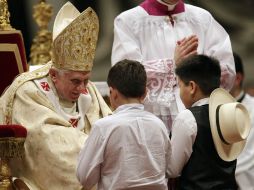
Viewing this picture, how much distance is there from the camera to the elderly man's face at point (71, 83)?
5.39 metres

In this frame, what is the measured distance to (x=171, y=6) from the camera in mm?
6215

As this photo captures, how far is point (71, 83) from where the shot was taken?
5.39 metres

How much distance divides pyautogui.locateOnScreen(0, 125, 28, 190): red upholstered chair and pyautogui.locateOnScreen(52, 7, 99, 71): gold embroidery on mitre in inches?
22.2

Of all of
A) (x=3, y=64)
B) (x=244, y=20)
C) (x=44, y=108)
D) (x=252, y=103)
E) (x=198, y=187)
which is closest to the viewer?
(x=198, y=187)

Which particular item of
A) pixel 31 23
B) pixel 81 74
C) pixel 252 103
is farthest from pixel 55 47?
pixel 31 23

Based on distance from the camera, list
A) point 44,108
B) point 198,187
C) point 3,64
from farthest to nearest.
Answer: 1. point 3,64
2. point 44,108
3. point 198,187

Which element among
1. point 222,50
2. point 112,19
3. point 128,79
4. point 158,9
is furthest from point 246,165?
point 112,19

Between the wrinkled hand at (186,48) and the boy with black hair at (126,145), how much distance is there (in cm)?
111

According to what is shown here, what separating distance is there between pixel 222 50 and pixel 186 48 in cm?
46

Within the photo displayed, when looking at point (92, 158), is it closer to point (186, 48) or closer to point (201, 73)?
point (201, 73)

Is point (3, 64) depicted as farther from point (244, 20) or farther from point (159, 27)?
point (244, 20)

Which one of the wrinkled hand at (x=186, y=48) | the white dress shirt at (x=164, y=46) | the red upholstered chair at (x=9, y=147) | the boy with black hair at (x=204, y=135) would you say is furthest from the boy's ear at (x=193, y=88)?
the red upholstered chair at (x=9, y=147)

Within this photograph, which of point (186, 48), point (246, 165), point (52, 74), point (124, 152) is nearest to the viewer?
point (124, 152)

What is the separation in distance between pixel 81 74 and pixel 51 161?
1.86ft
